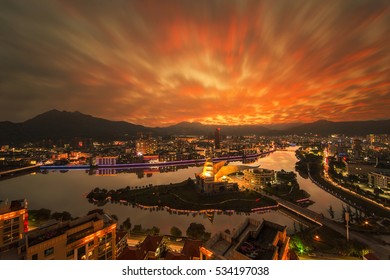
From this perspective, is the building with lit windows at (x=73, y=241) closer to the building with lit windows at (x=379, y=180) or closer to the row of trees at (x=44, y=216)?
the row of trees at (x=44, y=216)

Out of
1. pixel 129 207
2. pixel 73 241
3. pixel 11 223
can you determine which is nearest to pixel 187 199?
pixel 129 207

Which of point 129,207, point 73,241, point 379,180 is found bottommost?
point 129,207

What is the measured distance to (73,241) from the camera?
1.96 metres

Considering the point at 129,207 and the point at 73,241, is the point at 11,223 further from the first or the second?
the point at 129,207

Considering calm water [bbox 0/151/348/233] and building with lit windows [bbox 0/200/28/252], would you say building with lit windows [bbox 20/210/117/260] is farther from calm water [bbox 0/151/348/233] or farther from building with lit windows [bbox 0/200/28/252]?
calm water [bbox 0/151/348/233]

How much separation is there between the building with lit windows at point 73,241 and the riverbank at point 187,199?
3278mm

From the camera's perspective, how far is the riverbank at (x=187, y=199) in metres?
5.43

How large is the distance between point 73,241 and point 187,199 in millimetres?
4216

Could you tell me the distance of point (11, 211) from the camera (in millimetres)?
2840
